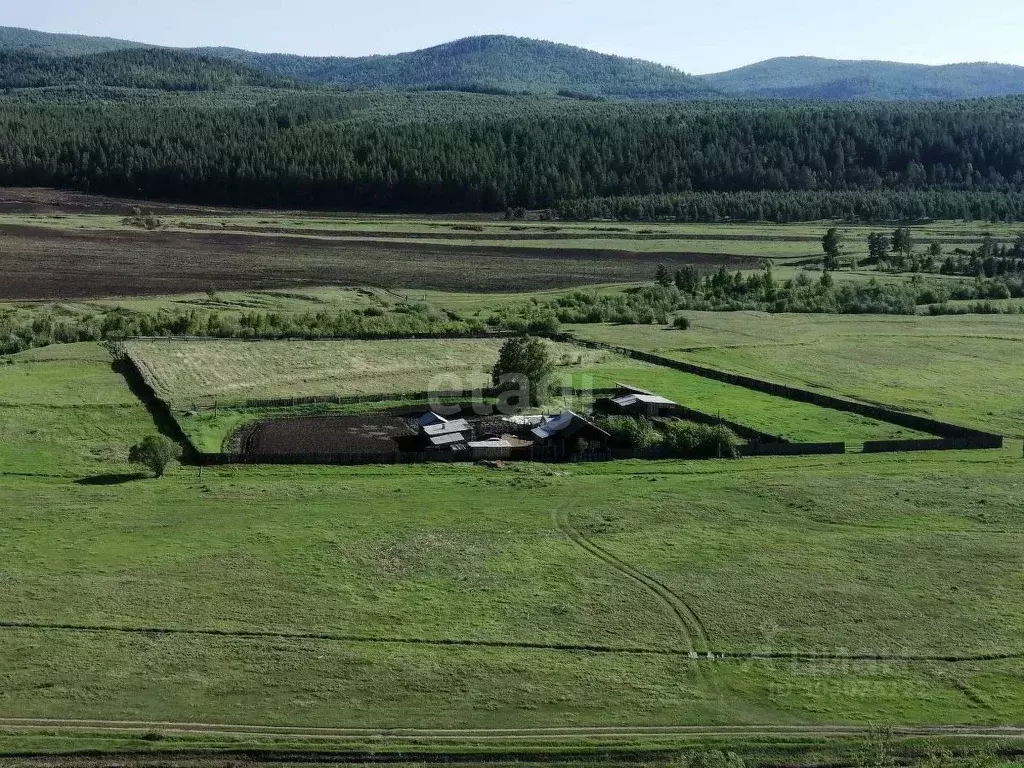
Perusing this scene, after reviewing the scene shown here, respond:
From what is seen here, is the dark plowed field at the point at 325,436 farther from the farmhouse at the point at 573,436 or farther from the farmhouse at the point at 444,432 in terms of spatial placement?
the farmhouse at the point at 573,436

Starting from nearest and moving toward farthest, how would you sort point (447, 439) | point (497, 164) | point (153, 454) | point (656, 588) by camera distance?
point (656, 588) → point (153, 454) → point (447, 439) → point (497, 164)

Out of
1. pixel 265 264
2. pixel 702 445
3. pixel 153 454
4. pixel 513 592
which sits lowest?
pixel 513 592

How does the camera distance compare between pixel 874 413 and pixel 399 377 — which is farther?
pixel 399 377

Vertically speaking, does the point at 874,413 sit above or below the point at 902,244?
below

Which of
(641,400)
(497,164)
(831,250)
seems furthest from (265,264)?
(497,164)

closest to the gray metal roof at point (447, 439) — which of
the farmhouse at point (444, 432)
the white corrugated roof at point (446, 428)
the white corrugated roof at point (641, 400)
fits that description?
the farmhouse at point (444, 432)

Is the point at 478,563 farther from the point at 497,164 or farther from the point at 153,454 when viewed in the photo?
the point at 497,164
